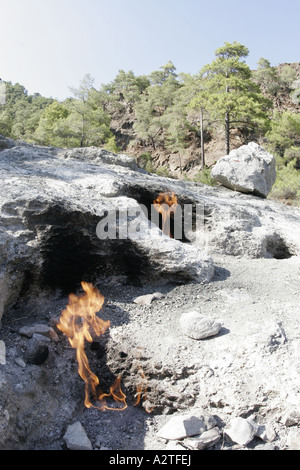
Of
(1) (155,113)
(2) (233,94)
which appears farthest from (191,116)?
(2) (233,94)

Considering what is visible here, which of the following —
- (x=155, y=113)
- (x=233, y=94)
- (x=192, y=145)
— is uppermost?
(x=155, y=113)

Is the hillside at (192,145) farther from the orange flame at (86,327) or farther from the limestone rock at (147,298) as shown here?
the orange flame at (86,327)

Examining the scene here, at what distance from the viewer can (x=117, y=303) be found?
16.4 ft

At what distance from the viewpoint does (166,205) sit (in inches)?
291

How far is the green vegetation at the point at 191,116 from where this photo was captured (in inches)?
889

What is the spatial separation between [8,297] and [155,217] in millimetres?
3732

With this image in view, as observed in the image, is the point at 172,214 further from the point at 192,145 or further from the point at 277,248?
the point at 192,145

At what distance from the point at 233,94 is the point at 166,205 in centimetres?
1790

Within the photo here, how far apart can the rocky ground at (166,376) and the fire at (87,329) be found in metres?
0.09

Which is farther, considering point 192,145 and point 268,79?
point 268,79

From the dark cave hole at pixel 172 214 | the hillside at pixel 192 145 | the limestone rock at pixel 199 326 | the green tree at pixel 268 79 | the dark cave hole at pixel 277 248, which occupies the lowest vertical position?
the limestone rock at pixel 199 326

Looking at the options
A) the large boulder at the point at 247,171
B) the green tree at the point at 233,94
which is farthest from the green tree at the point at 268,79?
the large boulder at the point at 247,171

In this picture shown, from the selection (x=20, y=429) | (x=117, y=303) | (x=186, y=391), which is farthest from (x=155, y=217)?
(x=20, y=429)

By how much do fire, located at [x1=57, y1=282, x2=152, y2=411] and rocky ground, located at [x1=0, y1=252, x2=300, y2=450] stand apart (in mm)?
85
